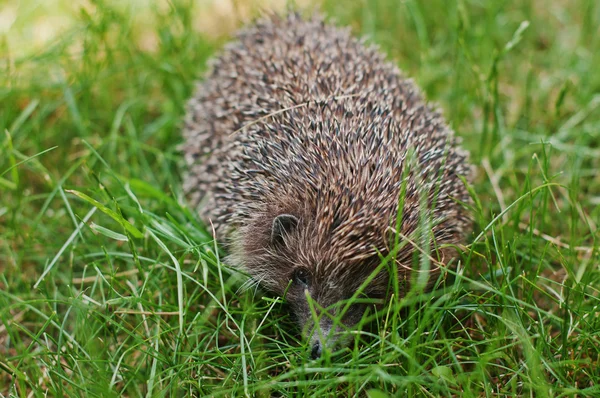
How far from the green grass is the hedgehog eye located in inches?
7.0

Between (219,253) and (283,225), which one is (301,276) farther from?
(219,253)

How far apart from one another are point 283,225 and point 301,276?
0.99ft

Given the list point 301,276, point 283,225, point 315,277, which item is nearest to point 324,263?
point 315,277

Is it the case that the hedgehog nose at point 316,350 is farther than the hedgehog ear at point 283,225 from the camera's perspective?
No

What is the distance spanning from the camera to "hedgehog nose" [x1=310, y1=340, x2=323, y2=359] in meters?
3.09

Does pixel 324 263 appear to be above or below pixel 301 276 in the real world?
above

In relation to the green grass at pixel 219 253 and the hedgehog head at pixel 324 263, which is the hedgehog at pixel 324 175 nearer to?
the hedgehog head at pixel 324 263

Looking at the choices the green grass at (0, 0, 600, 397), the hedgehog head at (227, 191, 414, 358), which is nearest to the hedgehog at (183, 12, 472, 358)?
the hedgehog head at (227, 191, 414, 358)

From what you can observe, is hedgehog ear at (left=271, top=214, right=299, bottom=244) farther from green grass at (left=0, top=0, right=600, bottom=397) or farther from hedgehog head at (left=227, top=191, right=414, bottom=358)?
green grass at (left=0, top=0, right=600, bottom=397)

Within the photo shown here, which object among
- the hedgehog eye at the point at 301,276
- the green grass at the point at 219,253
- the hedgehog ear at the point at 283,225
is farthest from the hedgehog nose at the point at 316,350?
the hedgehog ear at the point at 283,225

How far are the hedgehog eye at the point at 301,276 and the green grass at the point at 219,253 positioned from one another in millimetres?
177

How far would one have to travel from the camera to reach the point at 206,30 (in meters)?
6.50

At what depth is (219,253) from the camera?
12.7ft

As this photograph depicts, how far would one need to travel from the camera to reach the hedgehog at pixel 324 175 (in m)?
3.24
